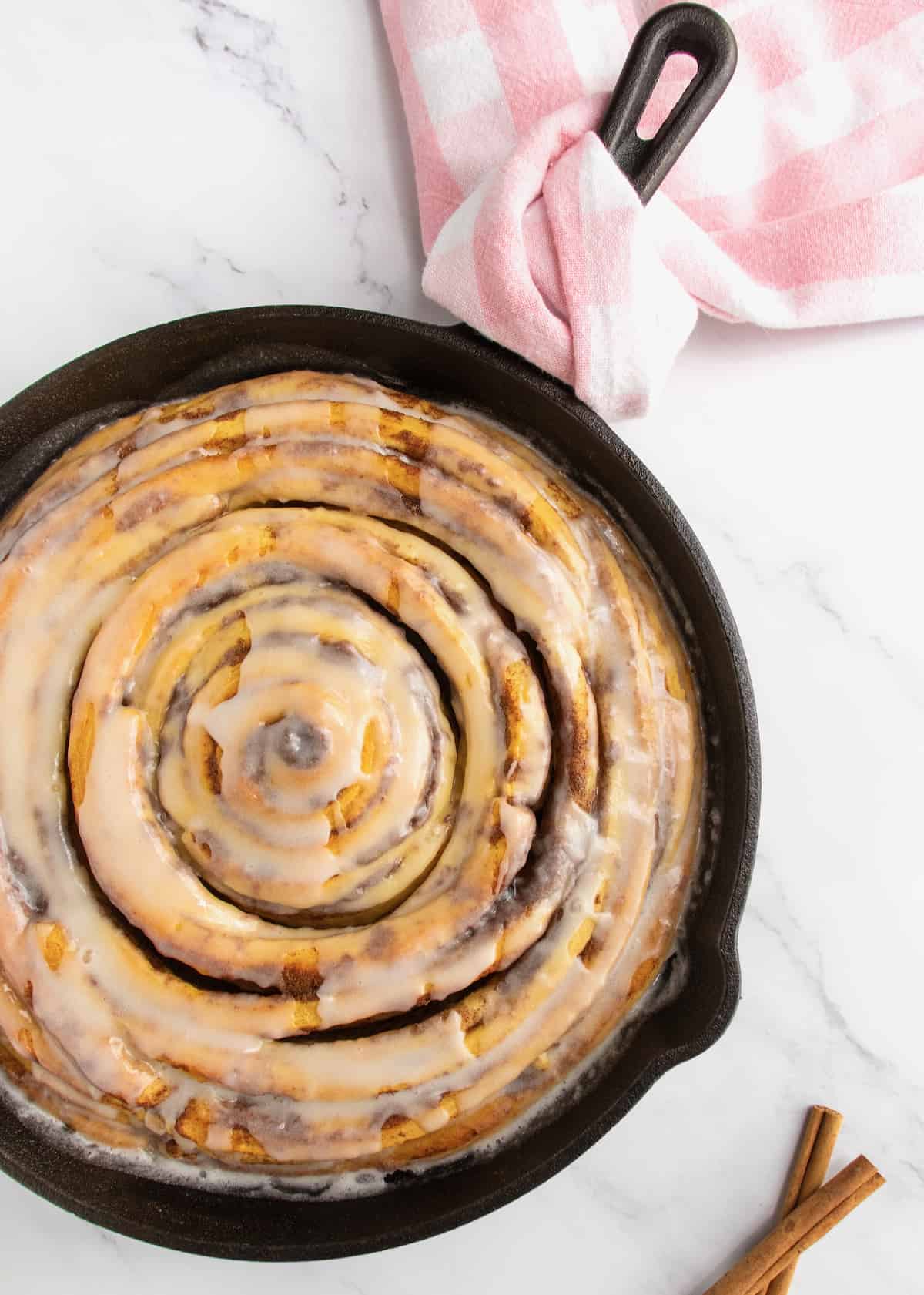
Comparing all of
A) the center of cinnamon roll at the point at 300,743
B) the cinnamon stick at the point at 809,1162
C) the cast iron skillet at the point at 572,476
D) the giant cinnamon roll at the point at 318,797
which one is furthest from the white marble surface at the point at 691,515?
the center of cinnamon roll at the point at 300,743

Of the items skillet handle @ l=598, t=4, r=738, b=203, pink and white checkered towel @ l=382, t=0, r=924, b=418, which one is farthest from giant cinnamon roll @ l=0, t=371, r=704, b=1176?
skillet handle @ l=598, t=4, r=738, b=203

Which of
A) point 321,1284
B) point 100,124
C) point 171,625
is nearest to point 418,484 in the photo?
point 171,625

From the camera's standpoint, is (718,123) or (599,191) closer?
Result: (599,191)

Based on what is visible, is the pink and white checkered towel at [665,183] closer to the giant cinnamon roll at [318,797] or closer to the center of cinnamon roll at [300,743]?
the giant cinnamon roll at [318,797]

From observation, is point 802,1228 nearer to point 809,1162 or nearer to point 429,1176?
point 809,1162

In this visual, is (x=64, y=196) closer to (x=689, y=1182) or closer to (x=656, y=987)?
(x=656, y=987)

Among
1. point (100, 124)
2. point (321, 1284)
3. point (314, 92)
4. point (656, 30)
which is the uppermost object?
point (656, 30)

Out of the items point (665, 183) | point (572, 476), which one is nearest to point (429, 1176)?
point (572, 476)

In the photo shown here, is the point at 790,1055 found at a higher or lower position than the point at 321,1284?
higher
